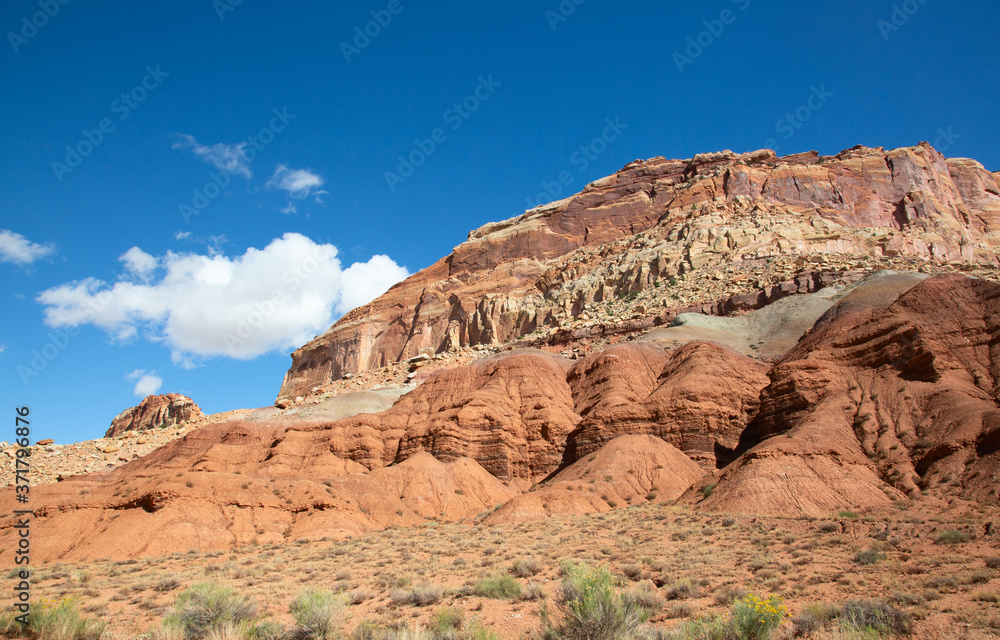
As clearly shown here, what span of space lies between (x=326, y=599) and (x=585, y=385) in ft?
120

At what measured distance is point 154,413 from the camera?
393 ft

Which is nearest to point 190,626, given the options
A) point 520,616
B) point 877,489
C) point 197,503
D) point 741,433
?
Answer: point 520,616

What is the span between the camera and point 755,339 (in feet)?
160

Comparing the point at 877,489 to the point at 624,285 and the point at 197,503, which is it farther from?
the point at 624,285

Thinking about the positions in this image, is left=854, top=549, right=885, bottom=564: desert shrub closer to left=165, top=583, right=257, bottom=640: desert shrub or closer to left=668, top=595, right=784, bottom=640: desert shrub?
left=668, top=595, right=784, bottom=640: desert shrub

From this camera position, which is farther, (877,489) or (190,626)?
(877,489)

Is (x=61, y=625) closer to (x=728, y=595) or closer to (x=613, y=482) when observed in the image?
(x=728, y=595)

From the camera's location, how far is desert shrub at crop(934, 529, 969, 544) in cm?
1475

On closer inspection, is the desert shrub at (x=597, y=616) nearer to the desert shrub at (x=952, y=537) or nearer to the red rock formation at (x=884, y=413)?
the desert shrub at (x=952, y=537)

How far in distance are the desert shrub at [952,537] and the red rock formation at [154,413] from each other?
99.2 meters

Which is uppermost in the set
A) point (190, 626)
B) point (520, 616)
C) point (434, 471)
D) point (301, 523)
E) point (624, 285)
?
point (624, 285)

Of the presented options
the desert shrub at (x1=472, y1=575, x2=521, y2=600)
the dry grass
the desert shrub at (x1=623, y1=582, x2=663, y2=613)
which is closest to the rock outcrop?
the dry grass

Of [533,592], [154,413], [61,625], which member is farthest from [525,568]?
[154,413]

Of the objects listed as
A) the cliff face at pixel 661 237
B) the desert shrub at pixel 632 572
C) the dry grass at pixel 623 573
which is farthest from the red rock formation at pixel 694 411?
the cliff face at pixel 661 237
